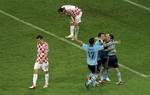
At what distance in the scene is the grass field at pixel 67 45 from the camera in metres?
25.9

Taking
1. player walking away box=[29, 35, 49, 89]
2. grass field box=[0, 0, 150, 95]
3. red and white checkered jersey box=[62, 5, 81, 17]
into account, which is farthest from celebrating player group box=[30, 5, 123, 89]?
red and white checkered jersey box=[62, 5, 81, 17]

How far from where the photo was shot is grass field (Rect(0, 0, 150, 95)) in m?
25.9

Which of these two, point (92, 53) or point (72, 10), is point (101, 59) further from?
point (72, 10)

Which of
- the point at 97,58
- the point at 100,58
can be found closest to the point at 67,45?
the point at 100,58

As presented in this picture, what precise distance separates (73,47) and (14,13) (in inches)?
242

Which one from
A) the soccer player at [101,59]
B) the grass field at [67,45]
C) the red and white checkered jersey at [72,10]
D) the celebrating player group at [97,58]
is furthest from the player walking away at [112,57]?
the red and white checkered jersey at [72,10]

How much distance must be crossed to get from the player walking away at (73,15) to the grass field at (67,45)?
0.72 metres

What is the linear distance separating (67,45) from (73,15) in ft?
5.59

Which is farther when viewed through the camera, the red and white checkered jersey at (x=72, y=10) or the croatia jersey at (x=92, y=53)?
the red and white checkered jersey at (x=72, y=10)

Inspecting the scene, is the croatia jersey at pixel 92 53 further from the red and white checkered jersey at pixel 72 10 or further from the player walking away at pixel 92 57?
the red and white checkered jersey at pixel 72 10

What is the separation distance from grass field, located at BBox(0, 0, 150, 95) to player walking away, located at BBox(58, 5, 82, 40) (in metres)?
0.72

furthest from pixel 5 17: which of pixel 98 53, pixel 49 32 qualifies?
pixel 98 53

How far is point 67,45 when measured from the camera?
32.6 m

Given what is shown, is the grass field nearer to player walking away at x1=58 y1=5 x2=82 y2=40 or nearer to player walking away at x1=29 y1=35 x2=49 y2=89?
player walking away at x1=29 y1=35 x2=49 y2=89
